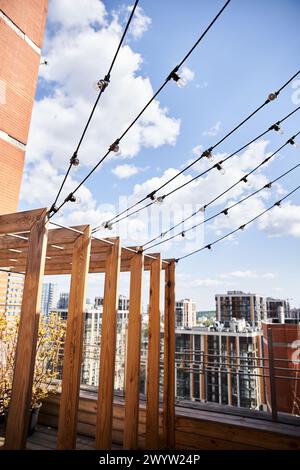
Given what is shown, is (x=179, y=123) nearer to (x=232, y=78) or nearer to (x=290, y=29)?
(x=232, y=78)

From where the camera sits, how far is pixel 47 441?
12.0ft

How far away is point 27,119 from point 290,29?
170 inches

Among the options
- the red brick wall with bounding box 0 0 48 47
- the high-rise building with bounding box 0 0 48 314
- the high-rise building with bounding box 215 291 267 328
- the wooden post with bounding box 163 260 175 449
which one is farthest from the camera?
the high-rise building with bounding box 215 291 267 328

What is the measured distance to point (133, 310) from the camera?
133 inches

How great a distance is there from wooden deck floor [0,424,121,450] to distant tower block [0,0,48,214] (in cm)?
322

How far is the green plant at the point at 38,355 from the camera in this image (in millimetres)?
3922

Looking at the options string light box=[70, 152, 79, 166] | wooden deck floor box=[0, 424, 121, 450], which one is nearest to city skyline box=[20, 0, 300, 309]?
string light box=[70, 152, 79, 166]

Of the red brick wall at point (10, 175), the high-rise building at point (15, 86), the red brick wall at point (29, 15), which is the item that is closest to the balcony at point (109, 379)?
the red brick wall at point (10, 175)

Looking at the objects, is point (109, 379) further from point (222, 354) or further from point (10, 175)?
point (222, 354)

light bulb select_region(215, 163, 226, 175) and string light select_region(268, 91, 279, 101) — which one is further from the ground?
string light select_region(268, 91, 279, 101)

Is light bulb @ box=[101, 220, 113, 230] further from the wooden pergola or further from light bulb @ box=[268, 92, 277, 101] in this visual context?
light bulb @ box=[268, 92, 277, 101]

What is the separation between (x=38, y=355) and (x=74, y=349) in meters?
1.99

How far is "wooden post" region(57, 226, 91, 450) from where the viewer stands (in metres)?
2.50
